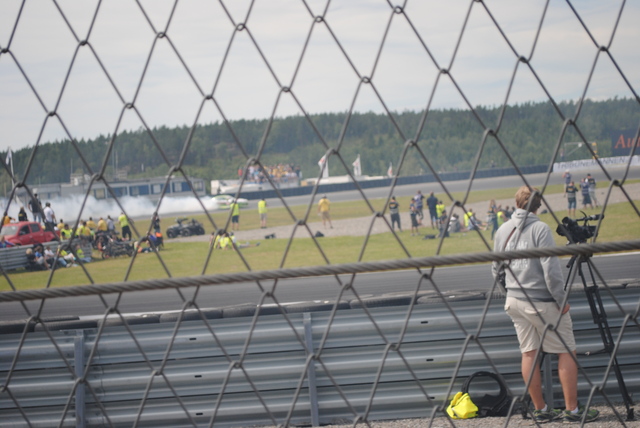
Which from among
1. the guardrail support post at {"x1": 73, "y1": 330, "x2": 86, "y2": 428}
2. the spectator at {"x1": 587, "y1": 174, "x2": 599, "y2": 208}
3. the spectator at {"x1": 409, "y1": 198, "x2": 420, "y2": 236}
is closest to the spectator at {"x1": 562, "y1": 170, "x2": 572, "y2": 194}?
the spectator at {"x1": 587, "y1": 174, "x2": 599, "y2": 208}

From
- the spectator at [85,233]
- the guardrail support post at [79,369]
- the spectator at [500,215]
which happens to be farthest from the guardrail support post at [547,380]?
the spectator at [85,233]

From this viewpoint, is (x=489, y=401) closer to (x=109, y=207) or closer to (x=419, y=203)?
(x=109, y=207)

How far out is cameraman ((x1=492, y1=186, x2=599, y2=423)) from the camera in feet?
12.6

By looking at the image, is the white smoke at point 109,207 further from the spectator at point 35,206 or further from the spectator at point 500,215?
the spectator at point 500,215

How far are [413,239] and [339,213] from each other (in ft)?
17.2

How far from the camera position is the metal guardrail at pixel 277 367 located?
4.75 metres

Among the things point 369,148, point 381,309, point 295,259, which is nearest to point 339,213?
point 295,259

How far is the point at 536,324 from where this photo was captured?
14.1 feet

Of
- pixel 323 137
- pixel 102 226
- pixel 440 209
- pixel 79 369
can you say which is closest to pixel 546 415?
pixel 323 137

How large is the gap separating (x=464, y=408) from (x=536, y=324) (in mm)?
864

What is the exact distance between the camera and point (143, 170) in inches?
152

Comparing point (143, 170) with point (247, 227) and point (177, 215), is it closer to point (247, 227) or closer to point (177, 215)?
point (177, 215)

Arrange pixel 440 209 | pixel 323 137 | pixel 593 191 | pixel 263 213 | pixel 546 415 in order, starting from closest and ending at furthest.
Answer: pixel 323 137 → pixel 546 415 → pixel 593 191 → pixel 440 209 → pixel 263 213

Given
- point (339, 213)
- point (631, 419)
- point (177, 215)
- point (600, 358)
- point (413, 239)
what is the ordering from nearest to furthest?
point (631, 419) < point (600, 358) < point (413, 239) < point (177, 215) < point (339, 213)
